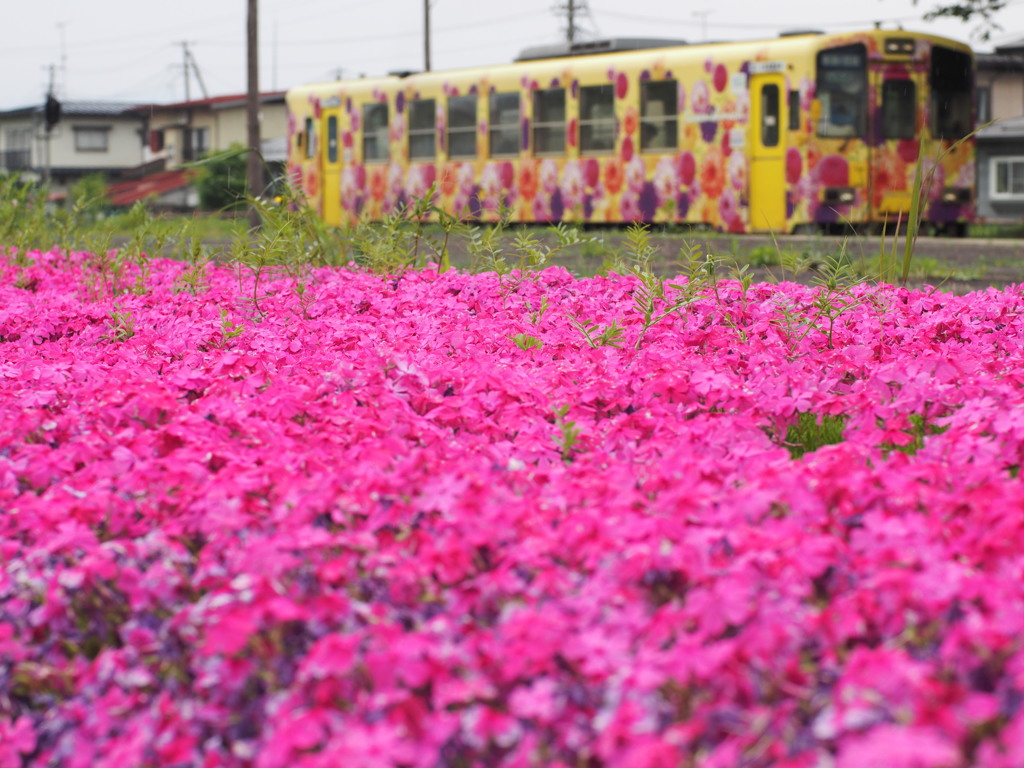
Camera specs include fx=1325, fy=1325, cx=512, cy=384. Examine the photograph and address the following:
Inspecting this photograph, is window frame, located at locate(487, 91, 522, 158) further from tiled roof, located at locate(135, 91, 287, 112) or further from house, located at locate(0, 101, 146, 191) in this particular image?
house, located at locate(0, 101, 146, 191)

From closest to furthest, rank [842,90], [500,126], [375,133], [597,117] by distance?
1. [842,90]
2. [597,117]
3. [500,126]
4. [375,133]

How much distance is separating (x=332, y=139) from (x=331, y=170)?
1.71ft

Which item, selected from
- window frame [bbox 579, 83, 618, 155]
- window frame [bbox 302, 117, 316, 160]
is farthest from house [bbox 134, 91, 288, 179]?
window frame [bbox 579, 83, 618, 155]

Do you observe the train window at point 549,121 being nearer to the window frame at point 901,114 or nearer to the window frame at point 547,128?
the window frame at point 547,128

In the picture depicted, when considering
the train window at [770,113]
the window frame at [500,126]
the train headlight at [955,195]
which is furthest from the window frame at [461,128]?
the train headlight at [955,195]

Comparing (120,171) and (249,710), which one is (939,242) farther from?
(120,171)

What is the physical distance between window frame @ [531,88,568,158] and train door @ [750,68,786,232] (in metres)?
2.99

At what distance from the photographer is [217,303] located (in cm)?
628

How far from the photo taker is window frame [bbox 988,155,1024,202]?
1321 inches

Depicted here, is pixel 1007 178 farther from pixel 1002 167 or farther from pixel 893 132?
pixel 893 132

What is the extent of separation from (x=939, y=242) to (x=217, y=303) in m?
12.4

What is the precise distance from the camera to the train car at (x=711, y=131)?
17016 mm

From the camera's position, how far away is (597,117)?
18688mm

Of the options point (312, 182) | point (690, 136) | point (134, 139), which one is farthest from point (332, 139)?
point (134, 139)
